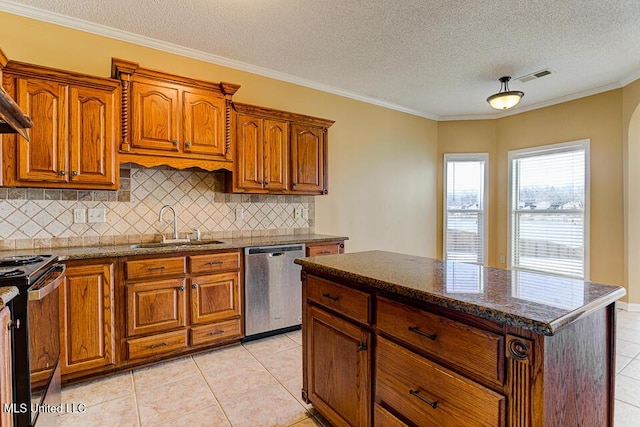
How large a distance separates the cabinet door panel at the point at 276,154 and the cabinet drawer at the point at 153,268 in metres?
1.13

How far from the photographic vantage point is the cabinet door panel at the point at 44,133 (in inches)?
89.3

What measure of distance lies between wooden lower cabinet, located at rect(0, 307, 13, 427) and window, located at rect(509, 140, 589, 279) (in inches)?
216

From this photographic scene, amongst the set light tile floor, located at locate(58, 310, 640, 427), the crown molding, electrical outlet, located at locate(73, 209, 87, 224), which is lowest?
light tile floor, located at locate(58, 310, 640, 427)

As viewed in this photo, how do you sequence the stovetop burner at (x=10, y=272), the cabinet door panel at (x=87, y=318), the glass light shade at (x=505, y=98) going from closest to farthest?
the stovetop burner at (x=10, y=272) → the cabinet door panel at (x=87, y=318) → the glass light shade at (x=505, y=98)

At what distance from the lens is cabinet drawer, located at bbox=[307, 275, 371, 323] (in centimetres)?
155

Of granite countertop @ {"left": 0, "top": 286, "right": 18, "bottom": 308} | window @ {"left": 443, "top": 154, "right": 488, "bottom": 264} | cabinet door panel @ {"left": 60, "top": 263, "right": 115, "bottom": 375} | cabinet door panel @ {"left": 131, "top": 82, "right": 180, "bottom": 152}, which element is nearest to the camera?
granite countertop @ {"left": 0, "top": 286, "right": 18, "bottom": 308}

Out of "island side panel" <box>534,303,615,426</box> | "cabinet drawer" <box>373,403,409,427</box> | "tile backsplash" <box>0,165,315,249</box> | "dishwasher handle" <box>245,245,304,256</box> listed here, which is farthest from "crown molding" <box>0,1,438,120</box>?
"island side panel" <box>534,303,615,426</box>

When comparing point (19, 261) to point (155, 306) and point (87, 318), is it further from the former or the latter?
point (155, 306)

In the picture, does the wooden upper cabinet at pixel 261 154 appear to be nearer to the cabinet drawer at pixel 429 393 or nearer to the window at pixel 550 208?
the cabinet drawer at pixel 429 393

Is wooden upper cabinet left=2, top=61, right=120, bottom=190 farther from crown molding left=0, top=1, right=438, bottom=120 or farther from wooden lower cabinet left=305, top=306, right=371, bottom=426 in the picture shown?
wooden lower cabinet left=305, top=306, right=371, bottom=426

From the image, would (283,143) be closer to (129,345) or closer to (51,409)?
(129,345)

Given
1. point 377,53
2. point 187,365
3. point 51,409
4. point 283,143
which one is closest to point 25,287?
point 51,409

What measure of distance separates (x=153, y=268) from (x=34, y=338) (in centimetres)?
103

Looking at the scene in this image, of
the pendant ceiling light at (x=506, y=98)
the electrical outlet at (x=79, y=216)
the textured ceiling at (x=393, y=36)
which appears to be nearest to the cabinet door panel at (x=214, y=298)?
the electrical outlet at (x=79, y=216)
